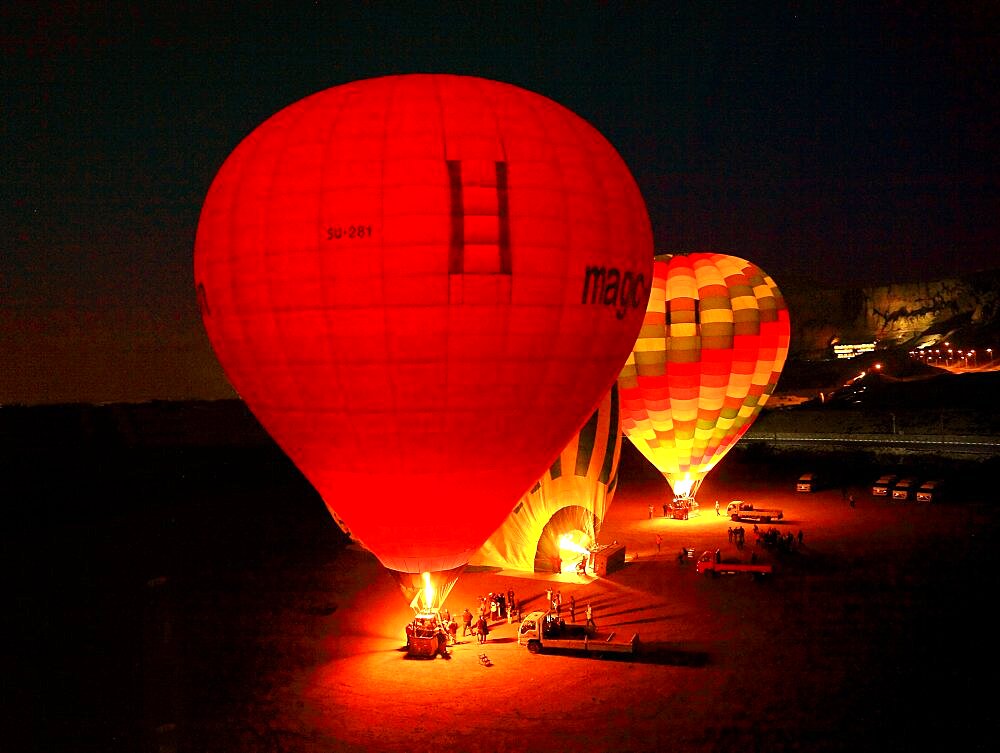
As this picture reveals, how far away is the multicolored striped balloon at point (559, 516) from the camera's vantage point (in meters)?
16.4

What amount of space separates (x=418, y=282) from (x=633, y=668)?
5.80m

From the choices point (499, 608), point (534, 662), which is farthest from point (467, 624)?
point (534, 662)

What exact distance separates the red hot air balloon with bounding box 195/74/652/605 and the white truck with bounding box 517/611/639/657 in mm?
2238

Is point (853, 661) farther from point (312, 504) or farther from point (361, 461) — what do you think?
A: point (312, 504)

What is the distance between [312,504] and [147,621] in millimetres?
15572

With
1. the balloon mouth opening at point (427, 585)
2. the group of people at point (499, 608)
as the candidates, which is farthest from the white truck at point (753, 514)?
the balloon mouth opening at point (427, 585)

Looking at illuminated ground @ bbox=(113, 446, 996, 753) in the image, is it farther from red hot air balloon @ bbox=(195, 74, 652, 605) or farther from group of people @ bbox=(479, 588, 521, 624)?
red hot air balloon @ bbox=(195, 74, 652, 605)

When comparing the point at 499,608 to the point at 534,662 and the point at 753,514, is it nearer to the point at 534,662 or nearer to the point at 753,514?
the point at 534,662

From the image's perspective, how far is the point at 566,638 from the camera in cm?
1204

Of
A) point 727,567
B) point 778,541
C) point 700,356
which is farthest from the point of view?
point 700,356

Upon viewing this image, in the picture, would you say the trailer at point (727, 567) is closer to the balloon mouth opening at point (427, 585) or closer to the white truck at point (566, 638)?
the white truck at point (566, 638)

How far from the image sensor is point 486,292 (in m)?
9.56

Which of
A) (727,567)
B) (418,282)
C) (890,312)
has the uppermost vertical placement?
(890,312)

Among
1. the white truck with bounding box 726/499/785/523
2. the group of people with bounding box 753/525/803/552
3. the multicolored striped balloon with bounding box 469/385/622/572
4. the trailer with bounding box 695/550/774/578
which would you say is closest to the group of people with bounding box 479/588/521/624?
the multicolored striped balloon with bounding box 469/385/622/572
